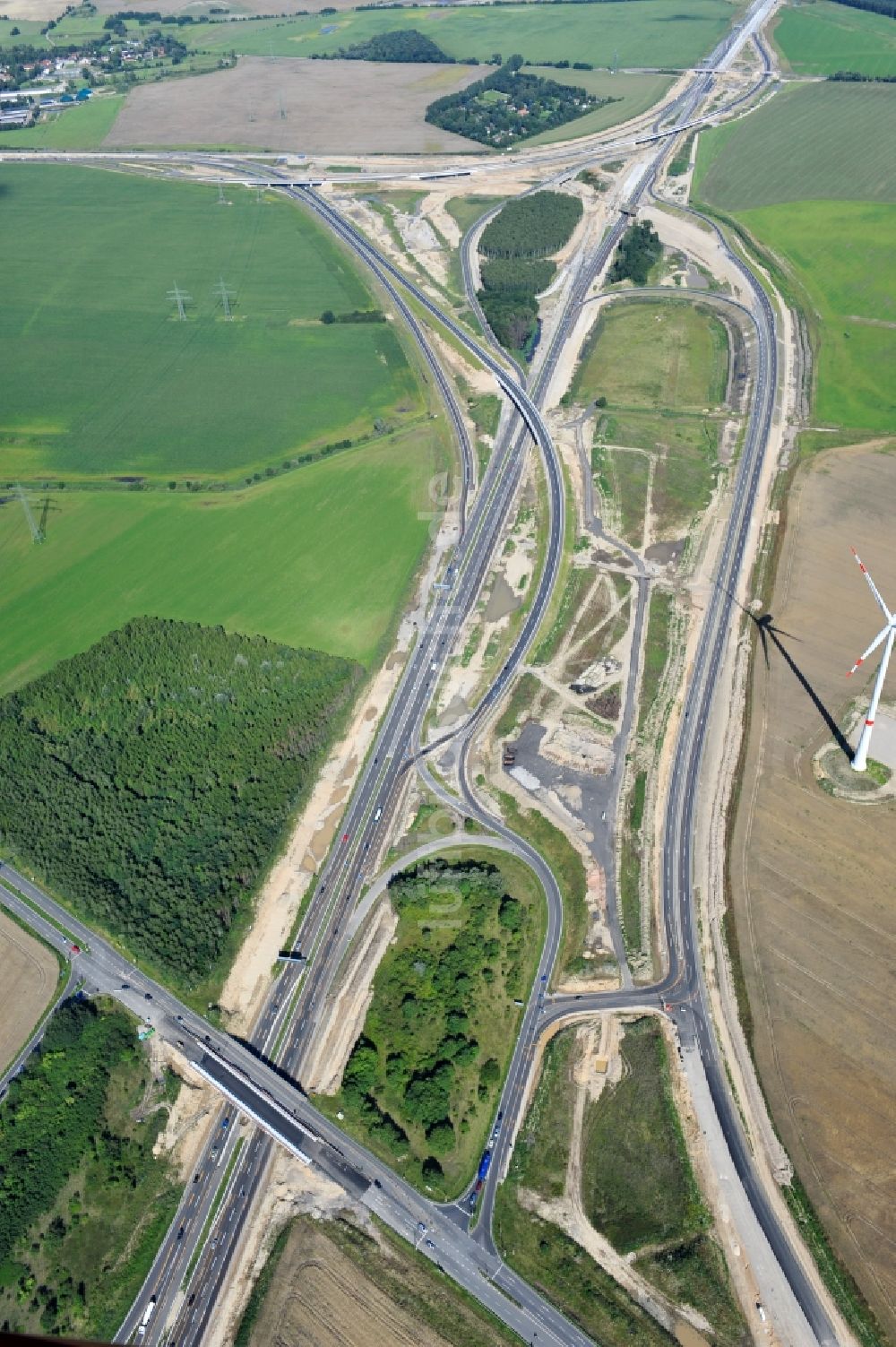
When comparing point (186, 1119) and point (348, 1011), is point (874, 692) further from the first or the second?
point (186, 1119)

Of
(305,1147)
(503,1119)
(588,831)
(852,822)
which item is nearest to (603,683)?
(588,831)

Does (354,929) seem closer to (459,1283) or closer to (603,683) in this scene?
(459,1283)

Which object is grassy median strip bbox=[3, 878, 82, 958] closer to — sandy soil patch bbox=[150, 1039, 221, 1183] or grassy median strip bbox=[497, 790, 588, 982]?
sandy soil patch bbox=[150, 1039, 221, 1183]

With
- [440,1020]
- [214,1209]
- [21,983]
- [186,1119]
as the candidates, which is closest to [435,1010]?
[440,1020]

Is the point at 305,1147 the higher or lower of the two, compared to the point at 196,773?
lower

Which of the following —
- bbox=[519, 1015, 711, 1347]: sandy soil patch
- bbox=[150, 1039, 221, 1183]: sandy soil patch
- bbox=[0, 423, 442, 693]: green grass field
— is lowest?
bbox=[519, 1015, 711, 1347]: sandy soil patch

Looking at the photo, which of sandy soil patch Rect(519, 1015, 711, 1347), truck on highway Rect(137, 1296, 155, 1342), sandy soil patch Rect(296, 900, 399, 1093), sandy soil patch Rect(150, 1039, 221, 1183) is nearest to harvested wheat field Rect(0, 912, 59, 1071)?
sandy soil patch Rect(150, 1039, 221, 1183)
